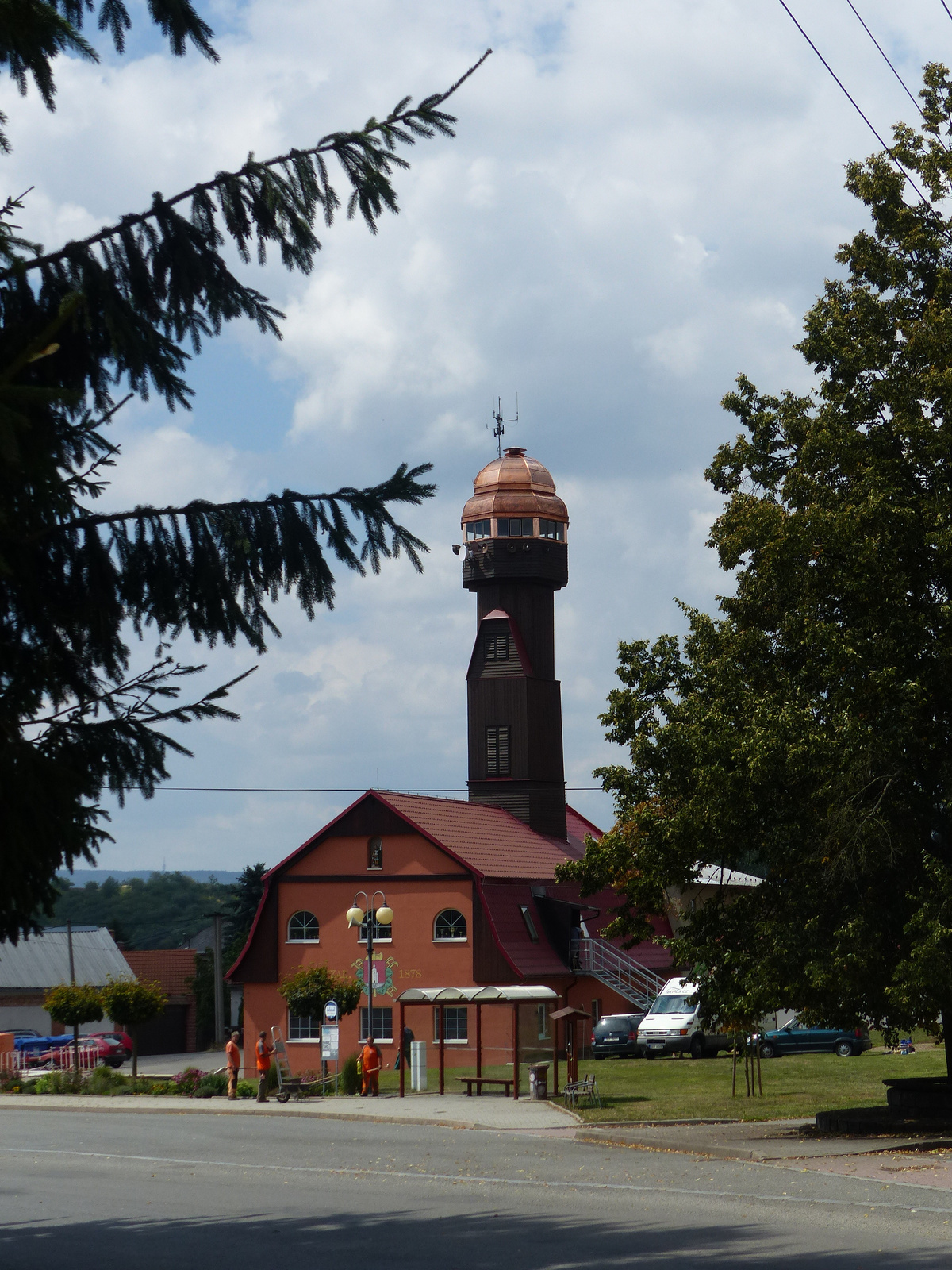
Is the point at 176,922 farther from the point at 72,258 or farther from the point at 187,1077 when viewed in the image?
the point at 72,258

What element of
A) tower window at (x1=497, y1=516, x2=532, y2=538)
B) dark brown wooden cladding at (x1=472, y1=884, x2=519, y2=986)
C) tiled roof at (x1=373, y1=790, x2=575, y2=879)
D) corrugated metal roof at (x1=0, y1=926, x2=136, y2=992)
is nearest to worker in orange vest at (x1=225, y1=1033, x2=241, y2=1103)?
dark brown wooden cladding at (x1=472, y1=884, x2=519, y2=986)

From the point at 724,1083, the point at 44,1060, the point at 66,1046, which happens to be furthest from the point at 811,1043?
the point at 66,1046

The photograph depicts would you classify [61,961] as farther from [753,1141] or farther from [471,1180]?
[471,1180]

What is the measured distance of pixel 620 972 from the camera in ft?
158

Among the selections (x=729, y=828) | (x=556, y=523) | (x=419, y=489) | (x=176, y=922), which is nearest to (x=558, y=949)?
(x=556, y=523)

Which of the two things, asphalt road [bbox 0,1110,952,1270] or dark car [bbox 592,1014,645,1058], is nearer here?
asphalt road [bbox 0,1110,952,1270]

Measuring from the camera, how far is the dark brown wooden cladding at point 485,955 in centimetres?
4416

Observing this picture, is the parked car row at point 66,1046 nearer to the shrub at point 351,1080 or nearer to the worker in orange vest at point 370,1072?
the shrub at point 351,1080

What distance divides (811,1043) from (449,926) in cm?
1179

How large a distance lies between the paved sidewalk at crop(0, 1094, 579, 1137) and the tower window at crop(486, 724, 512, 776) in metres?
21.2

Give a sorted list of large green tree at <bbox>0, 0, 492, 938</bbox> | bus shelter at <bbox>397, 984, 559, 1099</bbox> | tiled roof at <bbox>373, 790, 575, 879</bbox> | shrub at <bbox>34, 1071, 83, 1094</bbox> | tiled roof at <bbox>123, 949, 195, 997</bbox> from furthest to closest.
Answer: tiled roof at <bbox>123, 949, 195, 997</bbox>, tiled roof at <bbox>373, 790, 575, 879</bbox>, shrub at <bbox>34, 1071, 83, 1094</bbox>, bus shelter at <bbox>397, 984, 559, 1099</bbox>, large green tree at <bbox>0, 0, 492, 938</bbox>

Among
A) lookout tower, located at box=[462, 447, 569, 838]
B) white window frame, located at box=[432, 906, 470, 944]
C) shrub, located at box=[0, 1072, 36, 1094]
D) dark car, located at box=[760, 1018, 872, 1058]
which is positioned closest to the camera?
shrub, located at box=[0, 1072, 36, 1094]

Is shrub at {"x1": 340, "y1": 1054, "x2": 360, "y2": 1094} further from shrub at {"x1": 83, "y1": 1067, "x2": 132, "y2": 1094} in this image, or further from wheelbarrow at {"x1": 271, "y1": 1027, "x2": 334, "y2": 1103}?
shrub at {"x1": 83, "y1": 1067, "x2": 132, "y2": 1094}

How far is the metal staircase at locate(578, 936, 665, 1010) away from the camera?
47.7 m
